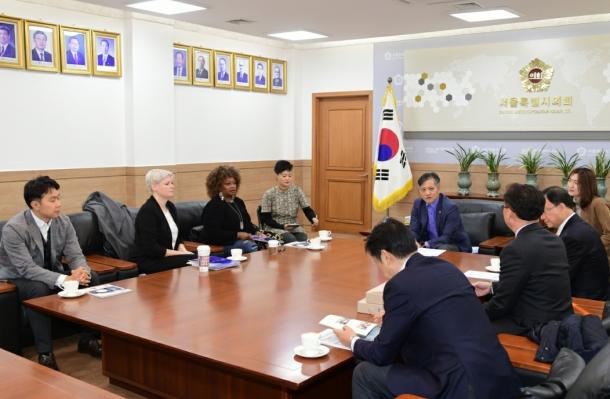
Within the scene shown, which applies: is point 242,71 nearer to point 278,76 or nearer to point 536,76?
point 278,76

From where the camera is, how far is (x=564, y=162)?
270 inches

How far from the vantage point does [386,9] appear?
596 cm

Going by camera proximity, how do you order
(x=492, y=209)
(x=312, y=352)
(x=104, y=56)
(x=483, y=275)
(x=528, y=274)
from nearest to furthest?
(x=312, y=352) < (x=528, y=274) < (x=483, y=275) < (x=492, y=209) < (x=104, y=56)

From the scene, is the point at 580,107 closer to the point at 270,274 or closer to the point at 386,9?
the point at 386,9

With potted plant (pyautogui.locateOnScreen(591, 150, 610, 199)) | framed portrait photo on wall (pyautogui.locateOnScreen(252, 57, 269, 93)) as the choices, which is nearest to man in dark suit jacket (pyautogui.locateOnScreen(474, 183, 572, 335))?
potted plant (pyautogui.locateOnScreen(591, 150, 610, 199))

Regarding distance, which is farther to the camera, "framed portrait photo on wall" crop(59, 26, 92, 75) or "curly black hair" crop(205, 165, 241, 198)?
"framed portrait photo on wall" crop(59, 26, 92, 75)

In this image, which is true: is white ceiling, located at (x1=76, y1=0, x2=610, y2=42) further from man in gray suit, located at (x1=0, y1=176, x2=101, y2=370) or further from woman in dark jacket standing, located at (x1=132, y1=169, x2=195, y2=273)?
man in gray suit, located at (x1=0, y1=176, x2=101, y2=370)

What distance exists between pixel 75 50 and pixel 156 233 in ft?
9.69

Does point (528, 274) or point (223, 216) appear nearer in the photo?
point (528, 274)

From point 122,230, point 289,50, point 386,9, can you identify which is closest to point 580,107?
point 386,9

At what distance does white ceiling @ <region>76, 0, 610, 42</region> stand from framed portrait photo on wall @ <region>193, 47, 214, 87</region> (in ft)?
3.07

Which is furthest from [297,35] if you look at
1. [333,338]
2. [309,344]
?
[309,344]

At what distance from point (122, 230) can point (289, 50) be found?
195 inches

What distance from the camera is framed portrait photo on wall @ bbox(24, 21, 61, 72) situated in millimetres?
6023
